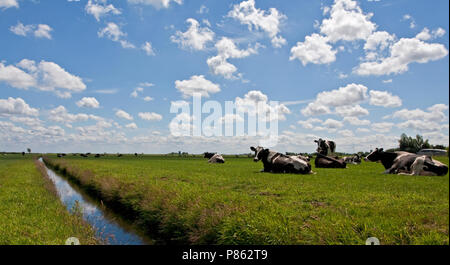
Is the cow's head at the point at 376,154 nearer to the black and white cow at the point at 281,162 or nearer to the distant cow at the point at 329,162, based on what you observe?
the distant cow at the point at 329,162

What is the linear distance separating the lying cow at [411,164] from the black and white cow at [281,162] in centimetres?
553

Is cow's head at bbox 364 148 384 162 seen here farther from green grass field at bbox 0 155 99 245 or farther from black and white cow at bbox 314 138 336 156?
green grass field at bbox 0 155 99 245

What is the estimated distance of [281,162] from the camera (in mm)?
21156

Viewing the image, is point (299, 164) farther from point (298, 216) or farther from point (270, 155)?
point (298, 216)

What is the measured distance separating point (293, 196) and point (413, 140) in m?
102

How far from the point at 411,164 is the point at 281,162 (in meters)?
8.23

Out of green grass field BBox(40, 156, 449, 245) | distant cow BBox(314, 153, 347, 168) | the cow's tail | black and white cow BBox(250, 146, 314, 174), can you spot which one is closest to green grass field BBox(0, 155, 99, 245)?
green grass field BBox(40, 156, 449, 245)

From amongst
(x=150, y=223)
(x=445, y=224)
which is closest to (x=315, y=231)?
(x=445, y=224)

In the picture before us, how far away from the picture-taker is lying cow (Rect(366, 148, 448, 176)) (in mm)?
17906

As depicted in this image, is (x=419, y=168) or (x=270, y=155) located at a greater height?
(x=270, y=155)

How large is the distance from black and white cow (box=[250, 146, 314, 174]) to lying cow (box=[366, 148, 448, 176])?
553 cm

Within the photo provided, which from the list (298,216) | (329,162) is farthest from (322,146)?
(298,216)
